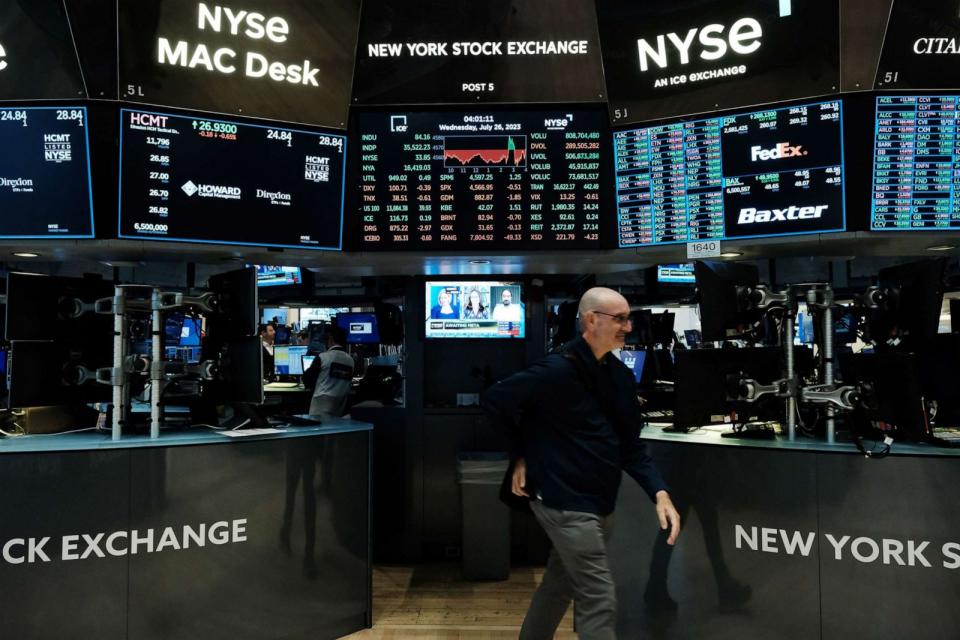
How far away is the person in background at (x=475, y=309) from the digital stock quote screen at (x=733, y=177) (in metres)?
1.42

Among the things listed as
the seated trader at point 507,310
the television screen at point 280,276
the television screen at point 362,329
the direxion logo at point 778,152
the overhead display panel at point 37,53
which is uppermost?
the overhead display panel at point 37,53

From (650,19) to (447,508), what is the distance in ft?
11.0

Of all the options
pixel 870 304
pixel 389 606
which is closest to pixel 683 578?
pixel 870 304

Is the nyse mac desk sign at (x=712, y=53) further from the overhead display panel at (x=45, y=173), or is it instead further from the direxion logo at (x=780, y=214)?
the overhead display panel at (x=45, y=173)

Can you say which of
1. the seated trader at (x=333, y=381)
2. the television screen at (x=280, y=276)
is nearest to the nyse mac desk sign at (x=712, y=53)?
the seated trader at (x=333, y=381)

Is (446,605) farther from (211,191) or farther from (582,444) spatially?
(211,191)

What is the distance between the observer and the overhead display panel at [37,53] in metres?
3.37

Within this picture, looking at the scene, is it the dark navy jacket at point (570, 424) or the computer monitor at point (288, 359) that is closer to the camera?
the dark navy jacket at point (570, 424)

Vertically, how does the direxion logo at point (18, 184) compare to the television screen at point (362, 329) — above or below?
above

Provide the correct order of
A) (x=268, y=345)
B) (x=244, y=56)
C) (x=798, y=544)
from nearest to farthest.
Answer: (x=798, y=544) → (x=244, y=56) → (x=268, y=345)

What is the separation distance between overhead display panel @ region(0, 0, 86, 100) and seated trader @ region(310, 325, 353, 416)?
8.65 ft

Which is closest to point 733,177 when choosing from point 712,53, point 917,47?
point 712,53

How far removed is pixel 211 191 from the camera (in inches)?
139

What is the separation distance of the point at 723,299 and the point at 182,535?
2639mm
